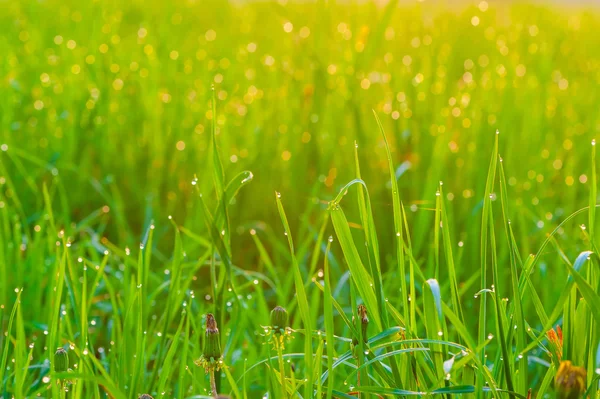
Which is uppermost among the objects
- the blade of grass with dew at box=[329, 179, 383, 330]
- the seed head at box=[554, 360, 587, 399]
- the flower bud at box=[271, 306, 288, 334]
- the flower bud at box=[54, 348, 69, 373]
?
the blade of grass with dew at box=[329, 179, 383, 330]

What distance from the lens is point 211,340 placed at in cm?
68

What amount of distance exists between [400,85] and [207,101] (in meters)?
0.54

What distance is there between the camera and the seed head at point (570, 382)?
585 millimetres

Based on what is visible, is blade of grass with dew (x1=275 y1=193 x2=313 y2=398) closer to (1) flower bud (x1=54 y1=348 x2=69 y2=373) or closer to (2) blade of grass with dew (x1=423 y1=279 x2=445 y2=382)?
(2) blade of grass with dew (x1=423 y1=279 x2=445 y2=382)

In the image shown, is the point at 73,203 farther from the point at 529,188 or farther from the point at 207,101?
the point at 529,188

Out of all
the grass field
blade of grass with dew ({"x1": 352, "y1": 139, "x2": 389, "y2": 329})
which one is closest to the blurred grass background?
the grass field

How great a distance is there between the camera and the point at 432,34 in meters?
3.11

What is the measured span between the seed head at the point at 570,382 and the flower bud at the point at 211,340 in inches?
12.3

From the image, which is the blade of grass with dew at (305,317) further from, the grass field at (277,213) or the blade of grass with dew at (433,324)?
the blade of grass with dew at (433,324)

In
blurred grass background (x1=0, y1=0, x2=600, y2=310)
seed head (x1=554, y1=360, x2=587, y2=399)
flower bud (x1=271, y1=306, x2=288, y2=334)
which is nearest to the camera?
seed head (x1=554, y1=360, x2=587, y2=399)

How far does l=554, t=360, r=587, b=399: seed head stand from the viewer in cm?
59

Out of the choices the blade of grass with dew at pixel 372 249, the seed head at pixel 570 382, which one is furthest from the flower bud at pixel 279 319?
the seed head at pixel 570 382

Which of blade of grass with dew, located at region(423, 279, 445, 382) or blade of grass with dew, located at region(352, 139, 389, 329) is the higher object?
blade of grass with dew, located at region(352, 139, 389, 329)

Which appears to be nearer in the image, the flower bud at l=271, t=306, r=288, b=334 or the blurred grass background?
the flower bud at l=271, t=306, r=288, b=334
